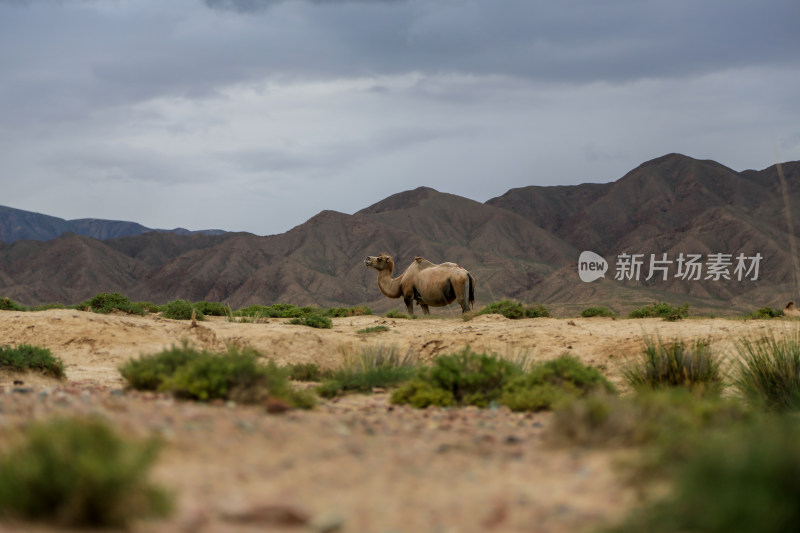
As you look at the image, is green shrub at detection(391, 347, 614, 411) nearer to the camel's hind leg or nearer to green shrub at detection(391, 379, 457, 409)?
green shrub at detection(391, 379, 457, 409)

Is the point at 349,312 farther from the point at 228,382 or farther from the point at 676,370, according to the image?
the point at 228,382

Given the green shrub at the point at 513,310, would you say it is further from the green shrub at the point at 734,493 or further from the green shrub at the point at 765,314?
the green shrub at the point at 734,493

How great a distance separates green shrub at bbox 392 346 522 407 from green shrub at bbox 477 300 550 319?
507 inches

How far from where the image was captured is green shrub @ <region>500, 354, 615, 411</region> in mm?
8180

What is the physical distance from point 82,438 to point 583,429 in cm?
323

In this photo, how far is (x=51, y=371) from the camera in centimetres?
1163

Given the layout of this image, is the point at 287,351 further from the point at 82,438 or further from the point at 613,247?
the point at 613,247

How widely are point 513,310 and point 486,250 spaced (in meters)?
81.0

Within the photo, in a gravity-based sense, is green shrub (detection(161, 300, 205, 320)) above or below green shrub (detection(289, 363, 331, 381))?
above

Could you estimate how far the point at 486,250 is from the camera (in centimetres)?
10275

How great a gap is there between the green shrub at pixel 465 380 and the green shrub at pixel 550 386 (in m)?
0.22

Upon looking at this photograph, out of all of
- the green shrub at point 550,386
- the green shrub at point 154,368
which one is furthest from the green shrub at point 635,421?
the green shrub at point 154,368

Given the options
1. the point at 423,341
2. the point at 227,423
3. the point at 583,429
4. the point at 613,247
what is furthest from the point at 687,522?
the point at 613,247

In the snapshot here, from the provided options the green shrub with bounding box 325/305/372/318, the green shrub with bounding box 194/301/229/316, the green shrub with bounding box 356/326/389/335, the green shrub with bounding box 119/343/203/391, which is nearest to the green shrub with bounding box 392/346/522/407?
the green shrub with bounding box 119/343/203/391
